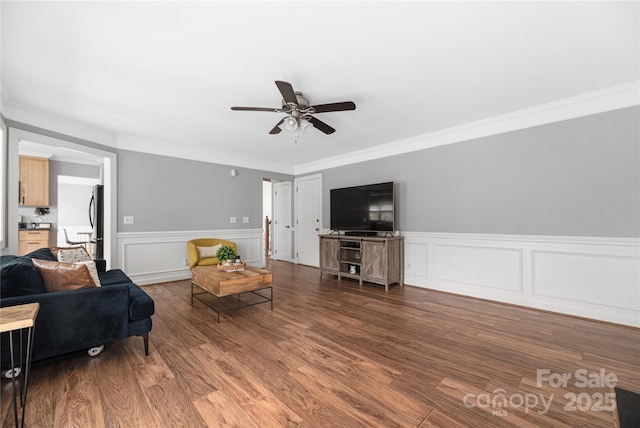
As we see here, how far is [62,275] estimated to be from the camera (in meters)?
1.96

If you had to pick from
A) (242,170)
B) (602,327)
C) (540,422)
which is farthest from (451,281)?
(242,170)

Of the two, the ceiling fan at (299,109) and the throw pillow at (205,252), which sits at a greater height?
the ceiling fan at (299,109)

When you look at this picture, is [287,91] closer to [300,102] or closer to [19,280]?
[300,102]

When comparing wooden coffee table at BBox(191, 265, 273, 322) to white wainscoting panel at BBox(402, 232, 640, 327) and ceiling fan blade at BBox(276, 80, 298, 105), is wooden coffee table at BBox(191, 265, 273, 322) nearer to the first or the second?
ceiling fan blade at BBox(276, 80, 298, 105)

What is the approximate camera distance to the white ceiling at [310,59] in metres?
1.76

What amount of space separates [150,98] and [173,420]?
3.07 metres

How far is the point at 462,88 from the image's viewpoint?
2752 mm

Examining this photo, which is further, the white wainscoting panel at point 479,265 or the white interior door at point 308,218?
the white interior door at point 308,218

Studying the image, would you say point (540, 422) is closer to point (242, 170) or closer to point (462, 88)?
point (462, 88)

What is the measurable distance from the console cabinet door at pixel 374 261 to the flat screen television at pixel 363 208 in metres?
0.31

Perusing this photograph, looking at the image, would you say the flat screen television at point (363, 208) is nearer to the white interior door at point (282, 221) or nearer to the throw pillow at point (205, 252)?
the white interior door at point (282, 221)

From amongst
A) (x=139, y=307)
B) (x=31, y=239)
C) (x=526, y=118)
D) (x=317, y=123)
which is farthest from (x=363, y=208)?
(x=31, y=239)

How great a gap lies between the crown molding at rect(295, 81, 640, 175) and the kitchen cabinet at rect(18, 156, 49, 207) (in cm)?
651

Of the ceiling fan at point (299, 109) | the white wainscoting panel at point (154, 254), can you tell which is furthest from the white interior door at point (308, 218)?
the ceiling fan at point (299, 109)
